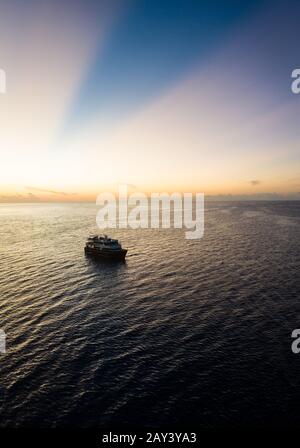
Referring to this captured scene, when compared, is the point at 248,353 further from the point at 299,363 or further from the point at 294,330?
the point at 294,330

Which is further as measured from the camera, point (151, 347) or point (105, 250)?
point (105, 250)

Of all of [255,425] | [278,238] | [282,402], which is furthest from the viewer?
[278,238]

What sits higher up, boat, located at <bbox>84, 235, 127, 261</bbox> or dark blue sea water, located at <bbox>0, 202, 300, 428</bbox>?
boat, located at <bbox>84, 235, 127, 261</bbox>

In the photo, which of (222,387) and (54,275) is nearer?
(222,387)

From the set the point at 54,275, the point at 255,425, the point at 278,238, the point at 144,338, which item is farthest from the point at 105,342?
the point at 278,238

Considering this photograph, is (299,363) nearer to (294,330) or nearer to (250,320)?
(294,330)
